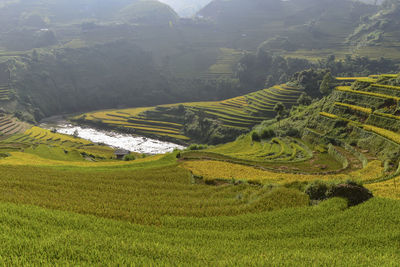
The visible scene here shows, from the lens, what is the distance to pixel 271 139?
213 feet

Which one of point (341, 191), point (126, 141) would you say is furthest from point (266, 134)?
point (126, 141)

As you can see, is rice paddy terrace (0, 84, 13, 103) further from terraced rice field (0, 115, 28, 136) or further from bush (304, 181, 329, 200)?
bush (304, 181, 329, 200)

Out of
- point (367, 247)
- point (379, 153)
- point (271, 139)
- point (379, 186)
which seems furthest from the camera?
point (271, 139)

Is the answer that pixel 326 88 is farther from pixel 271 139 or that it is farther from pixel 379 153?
pixel 379 153

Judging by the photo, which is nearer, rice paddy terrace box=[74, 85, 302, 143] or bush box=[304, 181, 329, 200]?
bush box=[304, 181, 329, 200]

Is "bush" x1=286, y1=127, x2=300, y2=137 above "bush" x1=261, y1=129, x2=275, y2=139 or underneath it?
above

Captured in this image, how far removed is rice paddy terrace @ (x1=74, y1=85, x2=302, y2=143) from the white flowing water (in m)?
4.64

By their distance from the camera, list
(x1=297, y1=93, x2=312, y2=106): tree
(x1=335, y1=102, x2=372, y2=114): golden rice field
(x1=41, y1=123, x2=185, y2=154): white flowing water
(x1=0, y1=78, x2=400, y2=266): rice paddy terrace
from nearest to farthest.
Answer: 1. (x1=0, y1=78, x2=400, y2=266): rice paddy terrace
2. (x1=335, y1=102, x2=372, y2=114): golden rice field
3. (x1=297, y1=93, x2=312, y2=106): tree
4. (x1=41, y1=123, x2=185, y2=154): white flowing water

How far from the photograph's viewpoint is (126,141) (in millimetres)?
112562

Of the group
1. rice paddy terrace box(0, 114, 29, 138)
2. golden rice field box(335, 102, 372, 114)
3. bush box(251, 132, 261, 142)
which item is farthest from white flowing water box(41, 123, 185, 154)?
golden rice field box(335, 102, 372, 114)

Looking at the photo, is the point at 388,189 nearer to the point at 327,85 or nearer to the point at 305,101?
the point at 305,101

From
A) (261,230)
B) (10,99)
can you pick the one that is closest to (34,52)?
(10,99)

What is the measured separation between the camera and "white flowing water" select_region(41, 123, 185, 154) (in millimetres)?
102125

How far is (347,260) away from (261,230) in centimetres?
489
